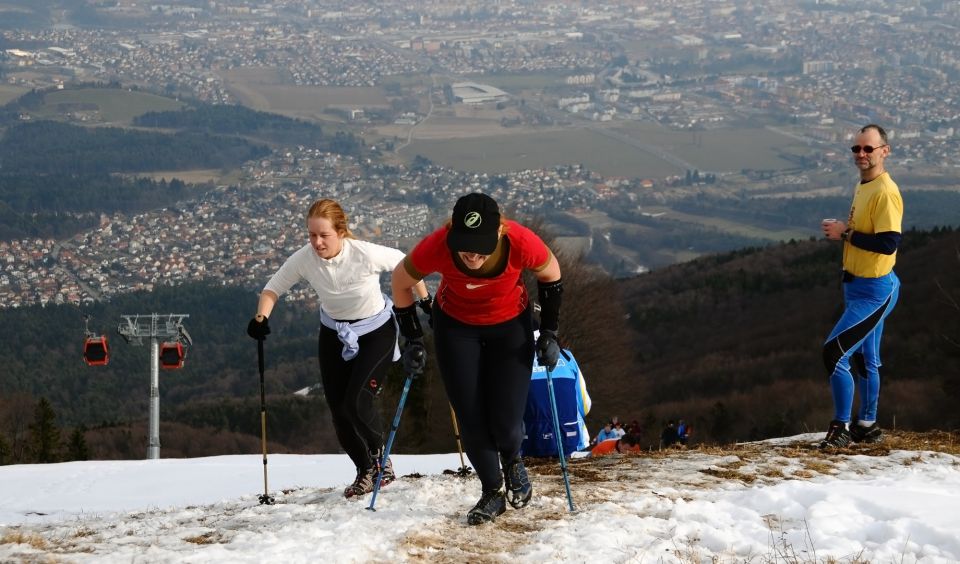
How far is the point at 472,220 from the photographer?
6840mm

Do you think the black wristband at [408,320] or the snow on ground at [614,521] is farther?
the black wristband at [408,320]

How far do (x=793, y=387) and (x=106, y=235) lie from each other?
446ft

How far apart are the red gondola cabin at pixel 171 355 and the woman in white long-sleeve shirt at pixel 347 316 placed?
86.1 feet

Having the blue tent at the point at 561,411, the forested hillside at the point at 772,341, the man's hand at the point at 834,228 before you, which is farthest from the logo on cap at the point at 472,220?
the forested hillside at the point at 772,341

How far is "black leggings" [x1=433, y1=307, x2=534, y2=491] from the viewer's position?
293 inches

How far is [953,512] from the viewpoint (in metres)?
7.28

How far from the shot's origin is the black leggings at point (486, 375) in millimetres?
7449

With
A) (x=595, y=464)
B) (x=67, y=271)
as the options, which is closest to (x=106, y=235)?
(x=67, y=271)

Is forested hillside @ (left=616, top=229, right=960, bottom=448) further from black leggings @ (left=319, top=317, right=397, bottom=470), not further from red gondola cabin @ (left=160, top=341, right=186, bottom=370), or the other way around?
red gondola cabin @ (left=160, top=341, right=186, bottom=370)

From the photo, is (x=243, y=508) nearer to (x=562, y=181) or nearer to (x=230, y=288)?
(x=230, y=288)

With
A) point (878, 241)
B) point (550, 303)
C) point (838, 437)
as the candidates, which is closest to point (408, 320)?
point (550, 303)

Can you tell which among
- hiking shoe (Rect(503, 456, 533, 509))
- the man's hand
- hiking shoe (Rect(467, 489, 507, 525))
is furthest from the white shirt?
the man's hand

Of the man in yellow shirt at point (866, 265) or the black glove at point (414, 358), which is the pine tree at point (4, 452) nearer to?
the man in yellow shirt at point (866, 265)

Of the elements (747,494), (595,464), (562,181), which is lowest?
(562,181)
